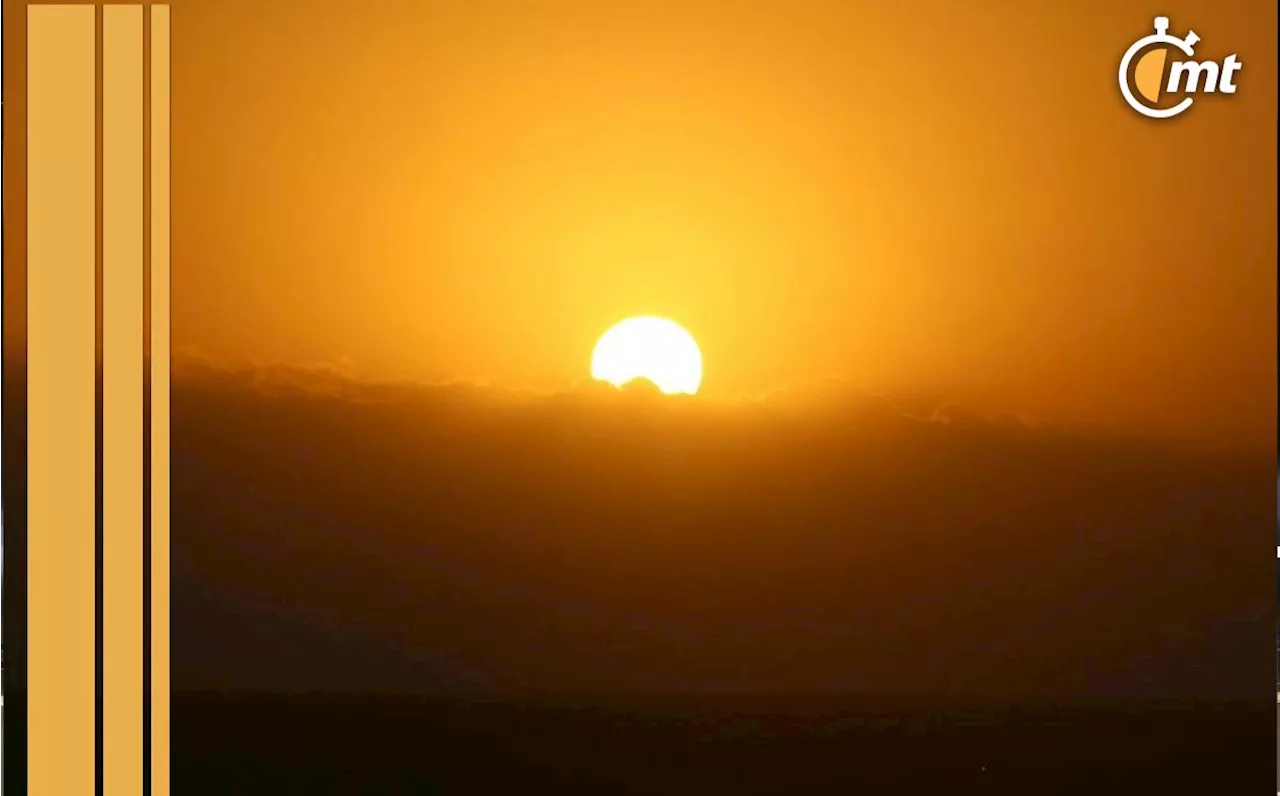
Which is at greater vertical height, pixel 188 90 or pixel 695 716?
pixel 188 90

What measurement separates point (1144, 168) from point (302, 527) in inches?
135

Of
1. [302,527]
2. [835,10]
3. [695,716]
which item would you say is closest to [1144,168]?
[835,10]

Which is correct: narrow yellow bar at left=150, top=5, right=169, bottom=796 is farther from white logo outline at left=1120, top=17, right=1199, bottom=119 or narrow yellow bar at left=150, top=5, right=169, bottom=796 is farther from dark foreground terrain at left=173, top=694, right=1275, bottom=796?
white logo outline at left=1120, top=17, right=1199, bottom=119

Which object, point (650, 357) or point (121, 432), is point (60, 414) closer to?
point (121, 432)

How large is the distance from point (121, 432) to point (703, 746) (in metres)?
2.39

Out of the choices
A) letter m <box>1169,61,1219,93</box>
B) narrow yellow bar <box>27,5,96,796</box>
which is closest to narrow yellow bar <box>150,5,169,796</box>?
narrow yellow bar <box>27,5,96,796</box>

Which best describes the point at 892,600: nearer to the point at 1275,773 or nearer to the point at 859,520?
the point at 859,520

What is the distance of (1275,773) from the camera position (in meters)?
4.73

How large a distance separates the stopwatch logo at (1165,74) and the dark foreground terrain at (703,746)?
2223mm

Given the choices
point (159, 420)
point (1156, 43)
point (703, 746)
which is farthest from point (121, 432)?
point (1156, 43)

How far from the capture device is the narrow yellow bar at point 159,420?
4461mm

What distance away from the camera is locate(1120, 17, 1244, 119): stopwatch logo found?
14.8 feet

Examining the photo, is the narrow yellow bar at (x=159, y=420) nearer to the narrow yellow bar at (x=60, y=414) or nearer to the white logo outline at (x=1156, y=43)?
the narrow yellow bar at (x=60, y=414)

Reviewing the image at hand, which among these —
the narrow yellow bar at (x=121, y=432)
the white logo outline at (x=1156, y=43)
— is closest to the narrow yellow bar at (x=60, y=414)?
the narrow yellow bar at (x=121, y=432)
